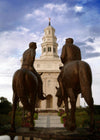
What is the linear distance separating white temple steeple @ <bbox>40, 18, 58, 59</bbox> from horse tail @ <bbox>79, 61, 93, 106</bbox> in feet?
152

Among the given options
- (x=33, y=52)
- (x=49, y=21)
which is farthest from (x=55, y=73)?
(x=33, y=52)

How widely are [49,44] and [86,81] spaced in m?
49.1

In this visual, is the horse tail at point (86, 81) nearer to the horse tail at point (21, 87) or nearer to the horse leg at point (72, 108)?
the horse leg at point (72, 108)

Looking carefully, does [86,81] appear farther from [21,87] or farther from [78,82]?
[21,87]

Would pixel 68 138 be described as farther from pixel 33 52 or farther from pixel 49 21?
pixel 49 21

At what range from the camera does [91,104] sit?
15.0 feet

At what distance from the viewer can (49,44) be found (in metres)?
52.9

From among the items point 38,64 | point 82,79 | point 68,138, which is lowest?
point 68,138

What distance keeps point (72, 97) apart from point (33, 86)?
140 cm

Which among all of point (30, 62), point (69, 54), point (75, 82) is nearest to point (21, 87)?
point (30, 62)

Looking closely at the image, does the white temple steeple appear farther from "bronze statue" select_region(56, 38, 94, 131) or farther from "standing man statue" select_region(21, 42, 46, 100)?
"bronze statue" select_region(56, 38, 94, 131)

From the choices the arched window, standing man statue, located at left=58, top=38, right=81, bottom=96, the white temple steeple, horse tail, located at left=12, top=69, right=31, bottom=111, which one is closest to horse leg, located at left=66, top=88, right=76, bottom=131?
standing man statue, located at left=58, top=38, right=81, bottom=96

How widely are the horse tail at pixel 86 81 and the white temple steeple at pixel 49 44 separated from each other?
46304 millimetres

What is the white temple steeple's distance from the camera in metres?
52.1
